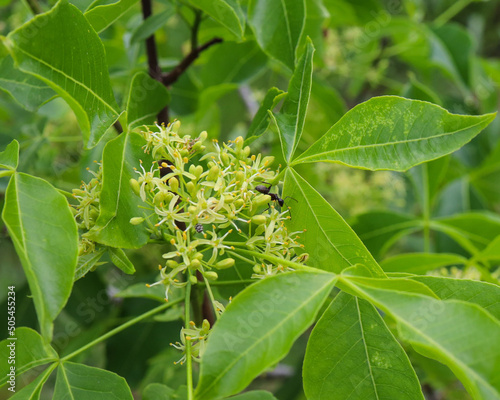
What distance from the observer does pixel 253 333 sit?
0.62 metres

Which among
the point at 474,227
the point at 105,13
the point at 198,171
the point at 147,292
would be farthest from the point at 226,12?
the point at 474,227

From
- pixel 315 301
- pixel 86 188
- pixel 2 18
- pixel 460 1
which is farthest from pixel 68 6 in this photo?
pixel 460 1

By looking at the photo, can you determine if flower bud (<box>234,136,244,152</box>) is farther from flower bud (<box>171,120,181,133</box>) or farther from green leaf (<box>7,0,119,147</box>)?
green leaf (<box>7,0,119,147</box>)

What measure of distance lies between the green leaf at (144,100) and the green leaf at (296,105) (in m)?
0.29

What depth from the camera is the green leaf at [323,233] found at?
0.83 meters

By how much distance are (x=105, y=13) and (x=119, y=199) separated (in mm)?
383

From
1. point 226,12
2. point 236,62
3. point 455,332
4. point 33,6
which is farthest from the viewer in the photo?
point 236,62

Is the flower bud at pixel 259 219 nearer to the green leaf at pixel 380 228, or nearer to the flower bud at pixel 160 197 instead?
the flower bud at pixel 160 197

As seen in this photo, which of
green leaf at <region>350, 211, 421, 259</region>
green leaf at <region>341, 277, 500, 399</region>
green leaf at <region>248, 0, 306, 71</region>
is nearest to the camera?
green leaf at <region>341, 277, 500, 399</region>

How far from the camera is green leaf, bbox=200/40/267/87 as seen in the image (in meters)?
1.50

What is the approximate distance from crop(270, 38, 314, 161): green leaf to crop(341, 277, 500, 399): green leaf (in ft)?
1.17

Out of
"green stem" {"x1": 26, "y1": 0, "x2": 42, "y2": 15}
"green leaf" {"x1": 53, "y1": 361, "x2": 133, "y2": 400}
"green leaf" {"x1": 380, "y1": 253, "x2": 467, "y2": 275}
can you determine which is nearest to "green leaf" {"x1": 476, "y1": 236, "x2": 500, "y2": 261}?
"green leaf" {"x1": 380, "y1": 253, "x2": 467, "y2": 275}

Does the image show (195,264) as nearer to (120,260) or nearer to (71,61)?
(120,260)

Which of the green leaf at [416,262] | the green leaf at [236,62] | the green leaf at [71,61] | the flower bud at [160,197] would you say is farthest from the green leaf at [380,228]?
the green leaf at [71,61]
